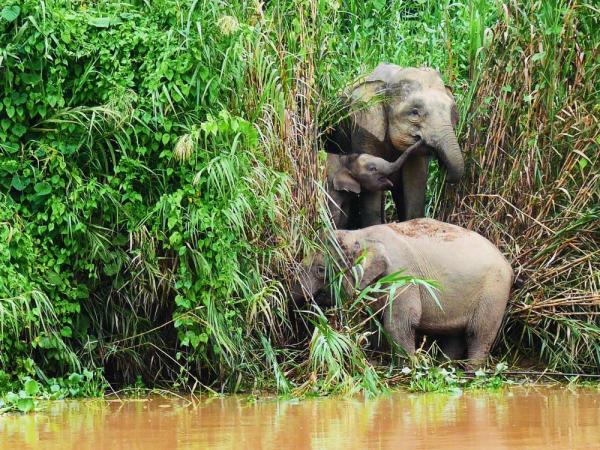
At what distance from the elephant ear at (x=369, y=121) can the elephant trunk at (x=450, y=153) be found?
522mm

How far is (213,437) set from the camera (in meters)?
6.61

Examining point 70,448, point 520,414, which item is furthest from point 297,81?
point 70,448

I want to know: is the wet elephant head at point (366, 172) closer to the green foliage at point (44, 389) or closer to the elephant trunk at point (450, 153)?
the elephant trunk at point (450, 153)

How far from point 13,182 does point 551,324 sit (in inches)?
155

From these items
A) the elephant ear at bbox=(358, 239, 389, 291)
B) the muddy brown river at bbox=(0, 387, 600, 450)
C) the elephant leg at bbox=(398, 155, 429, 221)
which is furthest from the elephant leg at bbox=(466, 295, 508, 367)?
the elephant leg at bbox=(398, 155, 429, 221)

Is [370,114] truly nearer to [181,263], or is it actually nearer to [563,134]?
[563,134]

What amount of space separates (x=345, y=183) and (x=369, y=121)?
1.96 feet

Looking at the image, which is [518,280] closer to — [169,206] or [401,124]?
[401,124]

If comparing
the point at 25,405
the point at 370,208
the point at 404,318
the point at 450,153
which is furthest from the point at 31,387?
the point at 450,153

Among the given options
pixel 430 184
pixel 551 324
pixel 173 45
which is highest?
pixel 173 45

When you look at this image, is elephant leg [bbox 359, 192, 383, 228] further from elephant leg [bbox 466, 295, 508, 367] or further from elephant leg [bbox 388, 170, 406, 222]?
elephant leg [bbox 466, 295, 508, 367]

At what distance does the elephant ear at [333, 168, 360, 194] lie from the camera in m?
10.2

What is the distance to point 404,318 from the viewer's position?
9273mm

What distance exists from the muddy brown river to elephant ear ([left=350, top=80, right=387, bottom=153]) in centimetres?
268
